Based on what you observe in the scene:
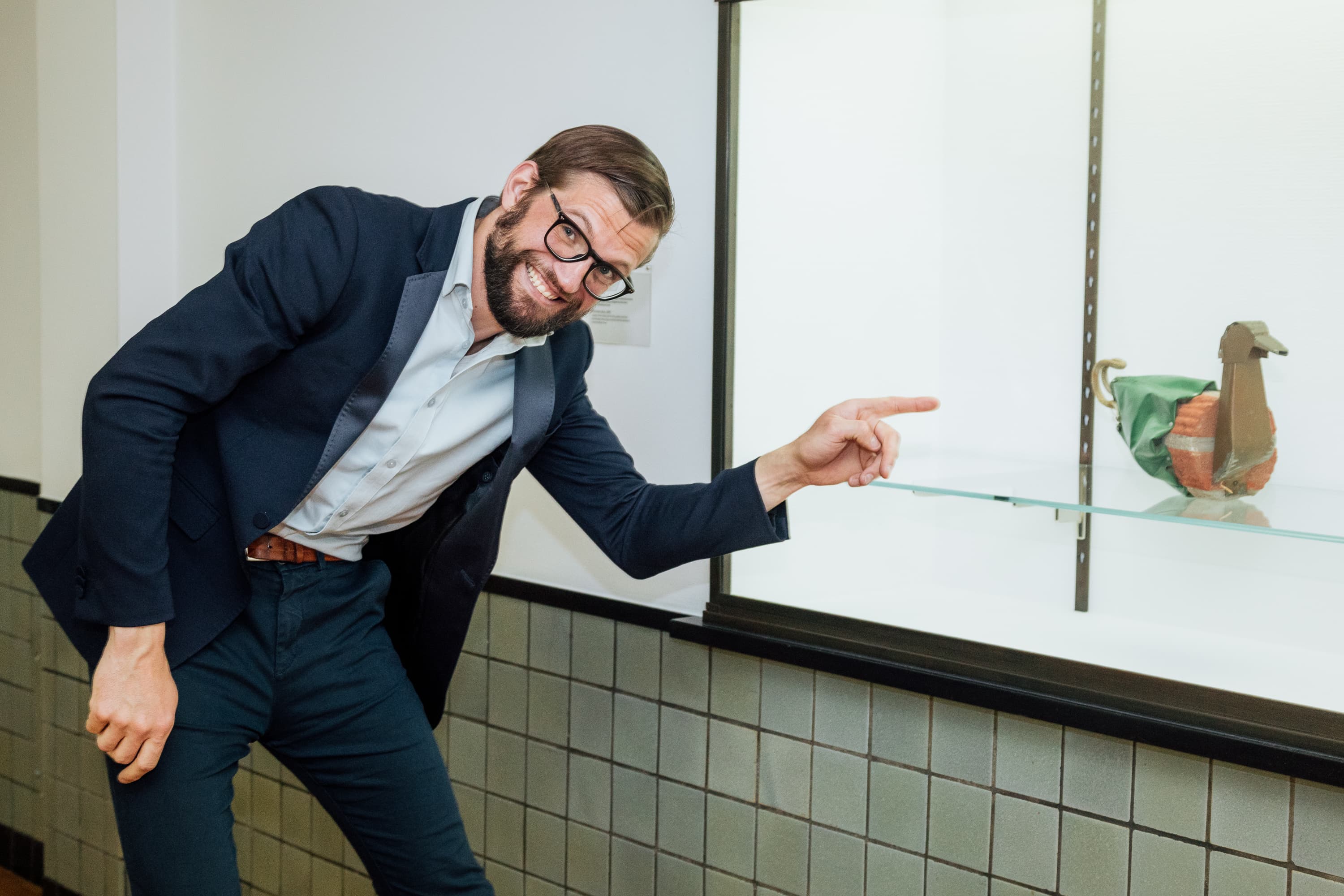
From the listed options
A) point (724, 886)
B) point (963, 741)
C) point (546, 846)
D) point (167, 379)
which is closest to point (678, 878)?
point (724, 886)

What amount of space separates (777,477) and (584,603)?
2.43ft

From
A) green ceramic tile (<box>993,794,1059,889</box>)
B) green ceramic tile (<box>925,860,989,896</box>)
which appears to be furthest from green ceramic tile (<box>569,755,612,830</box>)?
green ceramic tile (<box>993,794,1059,889</box>)

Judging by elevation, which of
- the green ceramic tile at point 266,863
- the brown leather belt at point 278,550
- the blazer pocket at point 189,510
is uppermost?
the blazer pocket at point 189,510

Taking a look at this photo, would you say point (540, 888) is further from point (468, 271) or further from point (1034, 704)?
point (468, 271)

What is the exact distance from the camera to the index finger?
4.69 ft

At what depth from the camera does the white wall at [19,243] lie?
315 centimetres

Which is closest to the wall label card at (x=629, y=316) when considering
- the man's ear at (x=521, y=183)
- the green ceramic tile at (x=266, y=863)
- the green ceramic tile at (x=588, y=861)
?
the man's ear at (x=521, y=183)

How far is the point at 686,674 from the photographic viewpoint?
2.06 m

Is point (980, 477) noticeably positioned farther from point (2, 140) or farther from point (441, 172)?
point (2, 140)

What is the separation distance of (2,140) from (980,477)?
3074mm

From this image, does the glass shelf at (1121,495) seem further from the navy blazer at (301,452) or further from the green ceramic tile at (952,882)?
the green ceramic tile at (952,882)

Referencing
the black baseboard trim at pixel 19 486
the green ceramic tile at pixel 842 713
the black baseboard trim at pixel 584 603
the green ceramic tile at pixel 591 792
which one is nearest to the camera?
the green ceramic tile at pixel 842 713

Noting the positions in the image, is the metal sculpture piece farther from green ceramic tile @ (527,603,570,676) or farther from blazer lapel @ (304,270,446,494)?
green ceramic tile @ (527,603,570,676)

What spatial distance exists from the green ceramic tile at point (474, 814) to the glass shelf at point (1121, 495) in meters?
1.27
